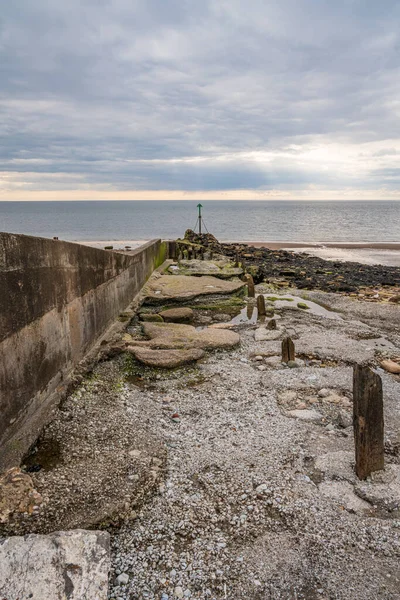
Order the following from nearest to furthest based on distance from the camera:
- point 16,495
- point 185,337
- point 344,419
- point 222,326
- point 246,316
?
1. point 16,495
2. point 344,419
3. point 185,337
4. point 222,326
5. point 246,316

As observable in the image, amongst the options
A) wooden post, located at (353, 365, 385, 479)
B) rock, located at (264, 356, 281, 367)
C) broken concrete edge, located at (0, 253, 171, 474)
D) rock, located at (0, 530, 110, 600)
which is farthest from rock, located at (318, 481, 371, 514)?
rock, located at (264, 356, 281, 367)

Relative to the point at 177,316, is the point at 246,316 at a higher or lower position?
lower

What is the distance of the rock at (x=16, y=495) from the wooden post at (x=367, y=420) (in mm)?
2712

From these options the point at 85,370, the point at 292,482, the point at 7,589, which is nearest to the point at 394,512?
the point at 292,482

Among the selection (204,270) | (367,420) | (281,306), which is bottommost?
(281,306)

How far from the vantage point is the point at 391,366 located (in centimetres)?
649

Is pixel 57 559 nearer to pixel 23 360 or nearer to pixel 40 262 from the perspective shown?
pixel 23 360

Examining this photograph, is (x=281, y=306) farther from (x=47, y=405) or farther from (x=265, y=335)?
(x=47, y=405)

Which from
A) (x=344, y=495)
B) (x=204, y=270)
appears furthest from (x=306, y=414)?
(x=204, y=270)

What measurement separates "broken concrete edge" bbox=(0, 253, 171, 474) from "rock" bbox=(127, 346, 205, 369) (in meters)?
0.37

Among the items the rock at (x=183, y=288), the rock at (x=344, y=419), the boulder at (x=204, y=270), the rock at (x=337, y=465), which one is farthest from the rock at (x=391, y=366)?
the boulder at (x=204, y=270)

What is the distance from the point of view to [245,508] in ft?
10.9

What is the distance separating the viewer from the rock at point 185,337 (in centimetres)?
709

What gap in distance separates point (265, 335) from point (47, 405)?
4.74m
